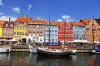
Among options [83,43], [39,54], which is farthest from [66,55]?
[83,43]

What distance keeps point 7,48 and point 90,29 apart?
136 feet

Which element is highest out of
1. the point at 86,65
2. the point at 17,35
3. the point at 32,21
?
the point at 32,21

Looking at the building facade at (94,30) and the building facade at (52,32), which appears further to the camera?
the building facade at (94,30)

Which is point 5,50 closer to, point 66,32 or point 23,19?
point 23,19

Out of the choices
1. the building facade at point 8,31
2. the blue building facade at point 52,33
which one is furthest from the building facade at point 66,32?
the building facade at point 8,31

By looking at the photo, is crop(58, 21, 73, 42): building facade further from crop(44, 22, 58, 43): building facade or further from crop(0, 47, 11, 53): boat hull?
crop(0, 47, 11, 53): boat hull

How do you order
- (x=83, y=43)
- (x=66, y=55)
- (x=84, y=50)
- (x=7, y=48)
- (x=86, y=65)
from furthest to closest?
(x=83, y=43) → (x=84, y=50) → (x=7, y=48) → (x=66, y=55) → (x=86, y=65)

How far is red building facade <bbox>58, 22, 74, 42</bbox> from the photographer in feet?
294

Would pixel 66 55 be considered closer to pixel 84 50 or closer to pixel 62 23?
pixel 84 50

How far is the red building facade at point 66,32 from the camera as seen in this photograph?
8969 cm

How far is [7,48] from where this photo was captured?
65.6 meters

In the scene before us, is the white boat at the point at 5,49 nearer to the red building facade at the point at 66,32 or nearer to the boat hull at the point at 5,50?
the boat hull at the point at 5,50

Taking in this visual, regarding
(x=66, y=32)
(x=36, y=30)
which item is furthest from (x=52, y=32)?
(x=36, y=30)

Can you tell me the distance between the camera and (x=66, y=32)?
90.7 m
